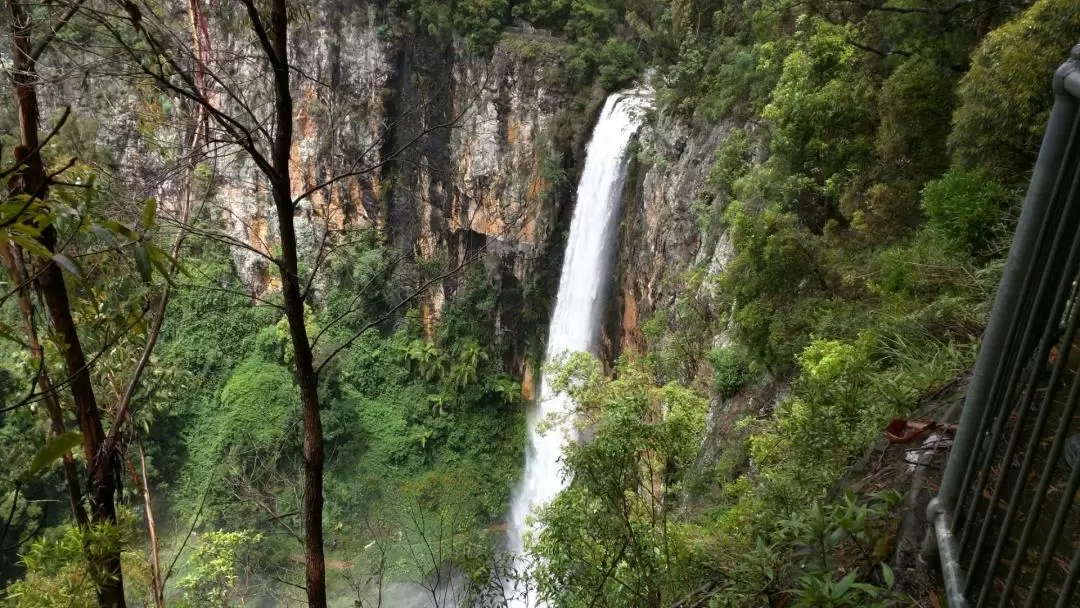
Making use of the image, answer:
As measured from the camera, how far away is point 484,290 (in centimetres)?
1820

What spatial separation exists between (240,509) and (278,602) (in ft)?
9.20

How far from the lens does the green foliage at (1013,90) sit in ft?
12.7

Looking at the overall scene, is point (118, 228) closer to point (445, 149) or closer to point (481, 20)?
point (481, 20)

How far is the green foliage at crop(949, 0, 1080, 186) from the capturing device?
3869 mm

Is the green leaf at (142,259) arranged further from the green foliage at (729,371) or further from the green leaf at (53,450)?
the green foliage at (729,371)

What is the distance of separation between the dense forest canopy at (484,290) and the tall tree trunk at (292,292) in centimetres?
1

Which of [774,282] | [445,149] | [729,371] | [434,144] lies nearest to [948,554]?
[774,282]

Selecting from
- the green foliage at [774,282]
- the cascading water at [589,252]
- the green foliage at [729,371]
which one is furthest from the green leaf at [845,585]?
the cascading water at [589,252]

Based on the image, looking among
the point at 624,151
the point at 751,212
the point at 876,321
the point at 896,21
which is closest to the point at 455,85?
the point at 624,151

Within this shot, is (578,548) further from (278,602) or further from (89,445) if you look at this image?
(278,602)

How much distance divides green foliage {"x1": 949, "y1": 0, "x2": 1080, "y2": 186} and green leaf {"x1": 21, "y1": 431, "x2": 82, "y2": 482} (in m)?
5.10

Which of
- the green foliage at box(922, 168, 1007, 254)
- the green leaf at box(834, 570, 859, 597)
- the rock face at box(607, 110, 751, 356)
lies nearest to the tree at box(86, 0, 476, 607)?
the green leaf at box(834, 570, 859, 597)

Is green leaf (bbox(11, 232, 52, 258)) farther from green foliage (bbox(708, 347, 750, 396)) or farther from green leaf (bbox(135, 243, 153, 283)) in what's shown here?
green foliage (bbox(708, 347, 750, 396))

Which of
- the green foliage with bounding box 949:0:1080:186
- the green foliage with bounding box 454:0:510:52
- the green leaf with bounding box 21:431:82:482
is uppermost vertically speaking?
the green foliage with bounding box 454:0:510:52
